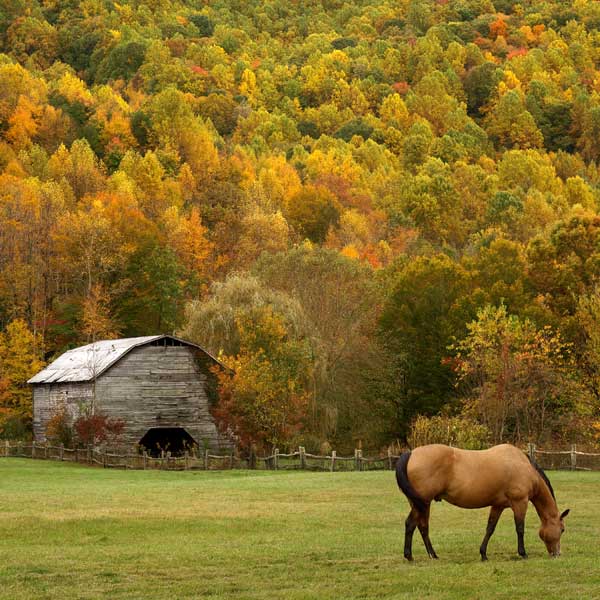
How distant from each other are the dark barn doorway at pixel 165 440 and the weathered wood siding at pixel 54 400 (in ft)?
12.7

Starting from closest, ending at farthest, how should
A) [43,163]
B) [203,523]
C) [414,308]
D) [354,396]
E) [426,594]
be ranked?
[426,594] < [203,523] < [354,396] < [414,308] < [43,163]

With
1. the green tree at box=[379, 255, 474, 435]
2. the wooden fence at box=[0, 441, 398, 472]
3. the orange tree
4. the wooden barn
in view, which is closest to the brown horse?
the wooden fence at box=[0, 441, 398, 472]

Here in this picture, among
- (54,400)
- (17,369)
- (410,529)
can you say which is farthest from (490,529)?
(17,369)

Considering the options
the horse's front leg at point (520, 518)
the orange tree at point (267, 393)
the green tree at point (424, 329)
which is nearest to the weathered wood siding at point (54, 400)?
the orange tree at point (267, 393)

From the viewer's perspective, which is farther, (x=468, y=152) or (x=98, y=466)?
(x=468, y=152)

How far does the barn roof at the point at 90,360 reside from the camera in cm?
5834

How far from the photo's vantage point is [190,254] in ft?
309

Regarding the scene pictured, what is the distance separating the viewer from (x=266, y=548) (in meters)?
19.5

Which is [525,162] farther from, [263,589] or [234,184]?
[263,589]

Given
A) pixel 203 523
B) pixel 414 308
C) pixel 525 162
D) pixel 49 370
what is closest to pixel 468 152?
pixel 525 162

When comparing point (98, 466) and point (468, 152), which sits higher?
point (468, 152)

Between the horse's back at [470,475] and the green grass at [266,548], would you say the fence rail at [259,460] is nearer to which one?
the green grass at [266,548]

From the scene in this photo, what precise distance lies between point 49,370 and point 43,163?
50.2 meters

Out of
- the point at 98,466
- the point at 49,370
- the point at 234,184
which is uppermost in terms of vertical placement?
the point at 234,184
